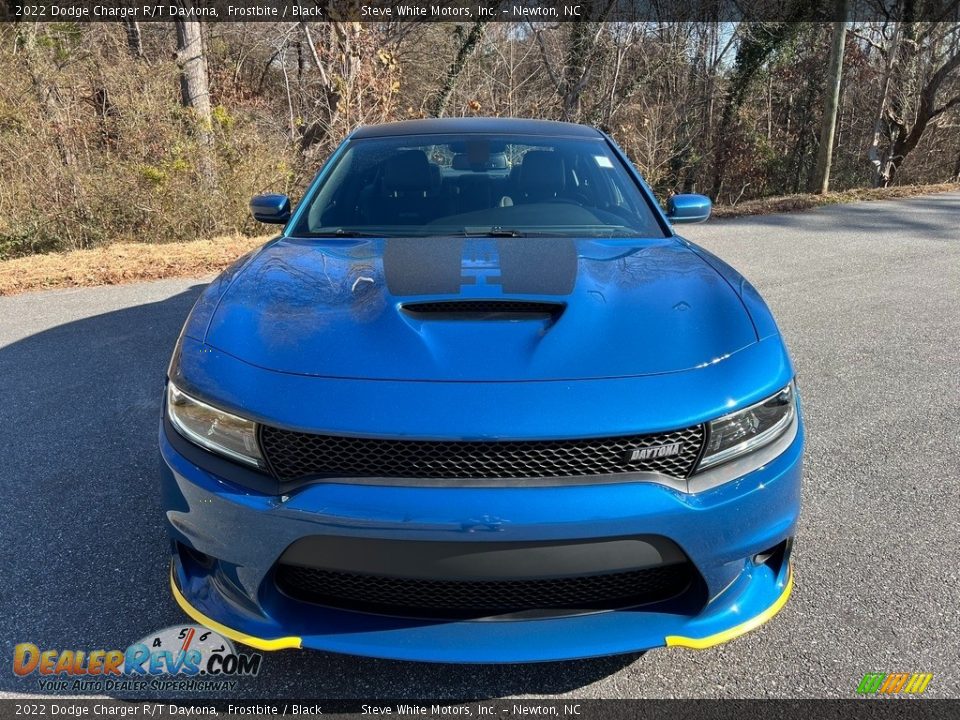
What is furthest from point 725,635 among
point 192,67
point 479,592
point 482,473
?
point 192,67

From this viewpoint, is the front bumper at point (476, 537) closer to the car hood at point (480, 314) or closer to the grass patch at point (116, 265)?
the car hood at point (480, 314)

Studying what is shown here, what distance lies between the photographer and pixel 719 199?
74.3 feet

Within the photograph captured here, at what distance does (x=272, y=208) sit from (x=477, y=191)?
3.46 ft

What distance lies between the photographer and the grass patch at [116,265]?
679cm

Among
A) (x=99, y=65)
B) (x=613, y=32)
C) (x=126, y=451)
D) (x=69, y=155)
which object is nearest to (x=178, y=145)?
(x=69, y=155)

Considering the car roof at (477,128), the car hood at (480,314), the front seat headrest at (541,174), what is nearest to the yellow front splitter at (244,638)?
the car hood at (480,314)

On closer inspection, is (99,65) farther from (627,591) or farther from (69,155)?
(627,591)

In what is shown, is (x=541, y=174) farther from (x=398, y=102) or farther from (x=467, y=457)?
(x=398, y=102)

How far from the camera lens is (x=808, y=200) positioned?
12188 mm

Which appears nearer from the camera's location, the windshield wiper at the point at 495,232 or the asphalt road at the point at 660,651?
the asphalt road at the point at 660,651

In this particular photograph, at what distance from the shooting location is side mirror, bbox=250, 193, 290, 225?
330cm

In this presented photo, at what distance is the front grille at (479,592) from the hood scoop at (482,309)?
2.42 feet

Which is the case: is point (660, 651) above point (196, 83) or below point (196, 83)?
below

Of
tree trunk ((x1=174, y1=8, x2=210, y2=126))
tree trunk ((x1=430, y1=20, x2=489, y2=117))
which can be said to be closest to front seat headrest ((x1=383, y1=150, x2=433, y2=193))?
tree trunk ((x1=174, y1=8, x2=210, y2=126))
